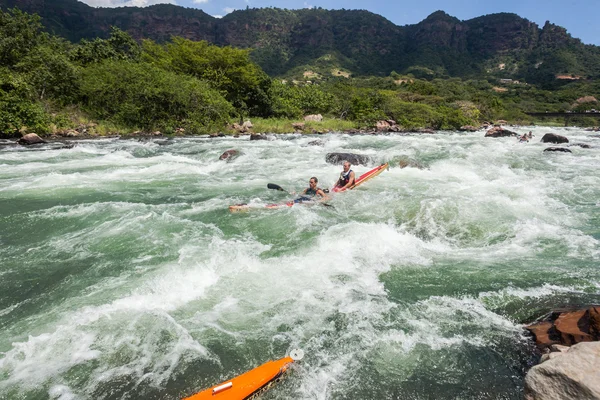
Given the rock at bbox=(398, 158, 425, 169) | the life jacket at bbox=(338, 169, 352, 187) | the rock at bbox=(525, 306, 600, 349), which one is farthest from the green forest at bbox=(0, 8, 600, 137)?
the rock at bbox=(525, 306, 600, 349)

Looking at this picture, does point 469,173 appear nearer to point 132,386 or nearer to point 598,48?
point 132,386

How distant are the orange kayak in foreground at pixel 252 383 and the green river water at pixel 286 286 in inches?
3.5

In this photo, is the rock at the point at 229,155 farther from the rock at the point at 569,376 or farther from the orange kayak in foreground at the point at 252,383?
the rock at the point at 569,376

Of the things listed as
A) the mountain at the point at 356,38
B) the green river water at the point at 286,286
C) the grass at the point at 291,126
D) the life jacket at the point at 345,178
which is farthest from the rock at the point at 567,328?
the mountain at the point at 356,38

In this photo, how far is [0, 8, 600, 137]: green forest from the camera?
18016 mm

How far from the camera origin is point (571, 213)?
6.95 m

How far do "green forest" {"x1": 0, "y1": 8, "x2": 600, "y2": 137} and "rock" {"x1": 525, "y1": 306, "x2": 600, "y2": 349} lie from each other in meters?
20.0

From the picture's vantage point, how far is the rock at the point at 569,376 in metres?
2.12

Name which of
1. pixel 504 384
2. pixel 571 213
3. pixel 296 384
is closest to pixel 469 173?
pixel 571 213

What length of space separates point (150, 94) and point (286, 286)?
19.6 meters

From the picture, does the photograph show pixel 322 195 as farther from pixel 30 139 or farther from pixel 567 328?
pixel 30 139

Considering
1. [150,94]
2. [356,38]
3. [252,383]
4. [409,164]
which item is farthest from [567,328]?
[356,38]

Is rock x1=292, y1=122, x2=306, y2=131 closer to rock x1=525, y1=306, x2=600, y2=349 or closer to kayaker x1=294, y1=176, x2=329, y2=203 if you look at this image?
kayaker x1=294, y1=176, x2=329, y2=203

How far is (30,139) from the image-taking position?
14414 millimetres
